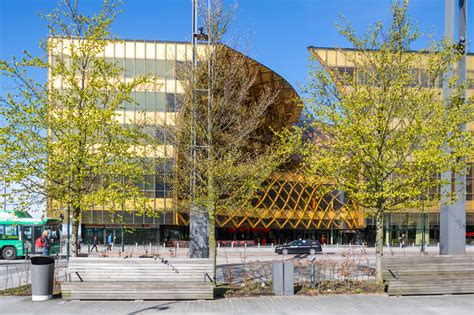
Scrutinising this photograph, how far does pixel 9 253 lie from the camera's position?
108 ft

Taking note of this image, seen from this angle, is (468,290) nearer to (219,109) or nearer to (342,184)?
(342,184)

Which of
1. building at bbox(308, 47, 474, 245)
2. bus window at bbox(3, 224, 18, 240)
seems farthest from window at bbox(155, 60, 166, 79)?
bus window at bbox(3, 224, 18, 240)

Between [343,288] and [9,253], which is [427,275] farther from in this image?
[9,253]

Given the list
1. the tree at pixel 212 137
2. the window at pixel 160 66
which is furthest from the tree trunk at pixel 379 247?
the window at pixel 160 66

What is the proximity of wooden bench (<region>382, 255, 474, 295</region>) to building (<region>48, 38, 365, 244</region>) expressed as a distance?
3021 centimetres

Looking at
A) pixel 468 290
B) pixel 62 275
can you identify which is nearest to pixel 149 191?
pixel 62 275

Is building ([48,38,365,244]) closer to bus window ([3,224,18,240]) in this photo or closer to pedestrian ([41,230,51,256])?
bus window ([3,224,18,240])

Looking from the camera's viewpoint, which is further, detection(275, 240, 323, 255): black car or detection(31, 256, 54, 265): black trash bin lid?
detection(275, 240, 323, 255): black car

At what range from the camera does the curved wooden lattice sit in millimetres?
57594

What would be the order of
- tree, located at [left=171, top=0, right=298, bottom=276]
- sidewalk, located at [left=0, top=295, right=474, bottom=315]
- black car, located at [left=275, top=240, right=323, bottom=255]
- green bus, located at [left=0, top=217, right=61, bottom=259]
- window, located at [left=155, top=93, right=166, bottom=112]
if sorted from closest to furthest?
sidewalk, located at [left=0, top=295, right=474, bottom=315], tree, located at [left=171, top=0, right=298, bottom=276], green bus, located at [left=0, top=217, right=61, bottom=259], black car, located at [left=275, top=240, right=323, bottom=255], window, located at [left=155, top=93, right=166, bottom=112]

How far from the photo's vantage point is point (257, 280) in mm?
17828

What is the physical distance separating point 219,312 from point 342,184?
656cm

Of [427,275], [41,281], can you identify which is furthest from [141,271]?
[427,275]

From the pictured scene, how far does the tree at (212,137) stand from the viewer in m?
16.8
